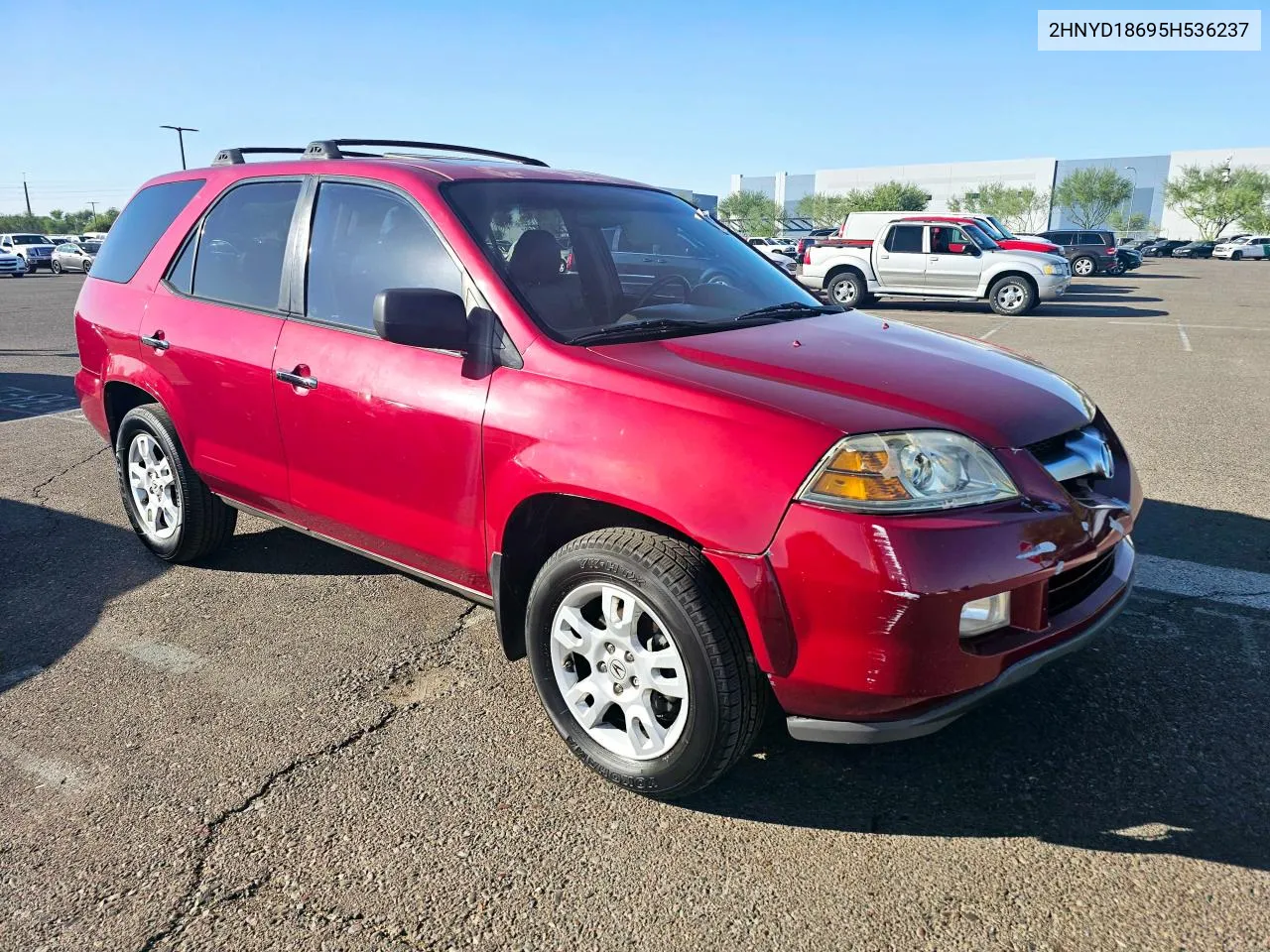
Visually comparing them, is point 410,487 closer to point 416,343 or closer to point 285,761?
point 416,343

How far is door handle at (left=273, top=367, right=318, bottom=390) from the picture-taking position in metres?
3.25

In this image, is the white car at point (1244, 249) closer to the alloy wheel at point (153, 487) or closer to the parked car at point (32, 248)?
the parked car at point (32, 248)

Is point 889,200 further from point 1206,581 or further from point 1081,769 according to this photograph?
point 1081,769

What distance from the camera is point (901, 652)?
2170mm

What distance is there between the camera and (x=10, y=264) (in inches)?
1437

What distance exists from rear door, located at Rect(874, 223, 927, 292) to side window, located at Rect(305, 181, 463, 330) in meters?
15.8

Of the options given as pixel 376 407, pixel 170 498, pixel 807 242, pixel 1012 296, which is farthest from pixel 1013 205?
pixel 376 407

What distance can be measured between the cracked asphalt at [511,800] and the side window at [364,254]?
A: 1299mm

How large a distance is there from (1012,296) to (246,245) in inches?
649

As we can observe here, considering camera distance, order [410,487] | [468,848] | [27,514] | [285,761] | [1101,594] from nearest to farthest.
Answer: [468,848], [1101,594], [285,761], [410,487], [27,514]

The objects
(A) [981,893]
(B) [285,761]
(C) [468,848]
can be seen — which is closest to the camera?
(A) [981,893]

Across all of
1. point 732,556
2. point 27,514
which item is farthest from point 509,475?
point 27,514

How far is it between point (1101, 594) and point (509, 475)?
1730 mm

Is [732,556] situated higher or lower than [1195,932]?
higher
